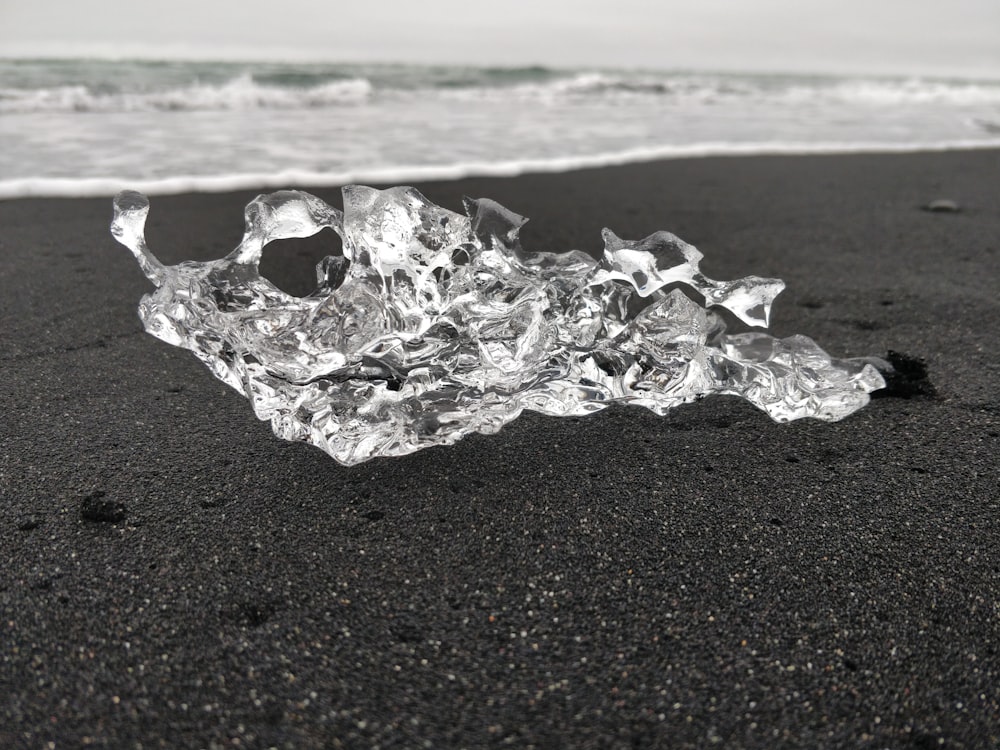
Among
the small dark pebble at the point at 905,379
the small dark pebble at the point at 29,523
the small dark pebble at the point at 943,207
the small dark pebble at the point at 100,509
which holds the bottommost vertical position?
the small dark pebble at the point at 29,523

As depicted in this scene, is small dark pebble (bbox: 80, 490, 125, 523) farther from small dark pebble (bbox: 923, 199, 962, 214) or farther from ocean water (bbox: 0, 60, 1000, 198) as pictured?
small dark pebble (bbox: 923, 199, 962, 214)

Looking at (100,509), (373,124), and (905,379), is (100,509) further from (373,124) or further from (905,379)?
(373,124)

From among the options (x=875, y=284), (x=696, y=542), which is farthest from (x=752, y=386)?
(x=875, y=284)

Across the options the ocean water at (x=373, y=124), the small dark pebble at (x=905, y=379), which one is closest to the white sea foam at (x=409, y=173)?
the ocean water at (x=373, y=124)

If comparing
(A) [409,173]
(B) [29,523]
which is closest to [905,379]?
(B) [29,523]

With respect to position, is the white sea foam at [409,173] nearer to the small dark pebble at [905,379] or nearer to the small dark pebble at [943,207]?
the small dark pebble at [943,207]

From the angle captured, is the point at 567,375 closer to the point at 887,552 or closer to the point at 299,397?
the point at 299,397

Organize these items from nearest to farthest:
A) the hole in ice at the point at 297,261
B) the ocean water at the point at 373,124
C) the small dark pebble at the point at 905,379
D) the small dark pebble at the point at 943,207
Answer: the small dark pebble at the point at 905,379 < the hole in ice at the point at 297,261 < the small dark pebble at the point at 943,207 < the ocean water at the point at 373,124

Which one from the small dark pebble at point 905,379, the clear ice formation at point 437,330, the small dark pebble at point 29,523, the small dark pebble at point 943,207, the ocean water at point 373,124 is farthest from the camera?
the ocean water at point 373,124
